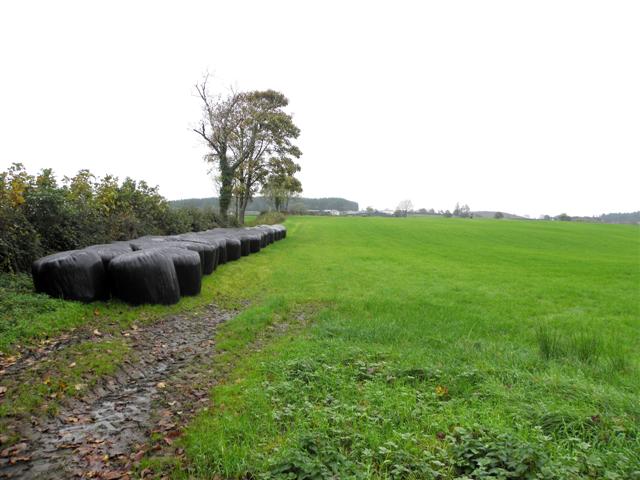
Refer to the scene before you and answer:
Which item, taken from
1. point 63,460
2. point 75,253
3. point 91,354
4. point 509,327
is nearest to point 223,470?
point 63,460

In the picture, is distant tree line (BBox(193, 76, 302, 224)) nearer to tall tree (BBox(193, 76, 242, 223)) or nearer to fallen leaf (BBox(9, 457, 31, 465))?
tall tree (BBox(193, 76, 242, 223))

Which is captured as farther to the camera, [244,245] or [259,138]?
[259,138]

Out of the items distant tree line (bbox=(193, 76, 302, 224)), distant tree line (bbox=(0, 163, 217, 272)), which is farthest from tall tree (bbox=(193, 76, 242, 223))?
distant tree line (bbox=(0, 163, 217, 272))

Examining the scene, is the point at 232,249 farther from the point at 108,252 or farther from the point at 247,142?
the point at 247,142

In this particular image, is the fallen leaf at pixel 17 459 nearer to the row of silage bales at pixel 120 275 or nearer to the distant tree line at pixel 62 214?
the row of silage bales at pixel 120 275

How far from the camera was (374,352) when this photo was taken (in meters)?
5.70

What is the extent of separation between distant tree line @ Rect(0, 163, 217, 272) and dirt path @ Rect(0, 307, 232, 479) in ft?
17.9

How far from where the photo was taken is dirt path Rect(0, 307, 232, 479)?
130 inches

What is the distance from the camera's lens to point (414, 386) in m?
4.66

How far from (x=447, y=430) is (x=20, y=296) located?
7793 mm

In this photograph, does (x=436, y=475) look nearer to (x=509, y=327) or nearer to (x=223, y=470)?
(x=223, y=470)

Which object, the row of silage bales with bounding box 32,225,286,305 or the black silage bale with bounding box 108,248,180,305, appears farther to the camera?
the black silage bale with bounding box 108,248,180,305

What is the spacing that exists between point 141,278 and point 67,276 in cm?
138

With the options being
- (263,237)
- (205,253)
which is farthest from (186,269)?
A: (263,237)
